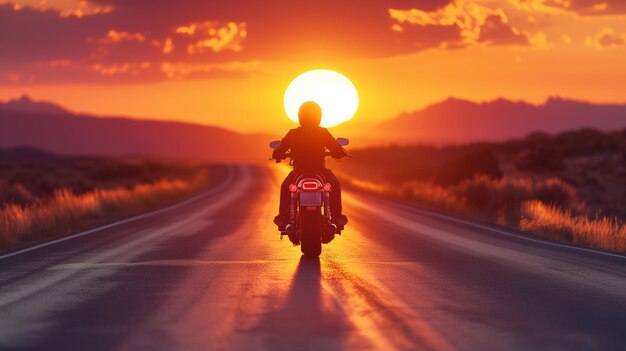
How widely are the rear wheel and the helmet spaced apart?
1.58m

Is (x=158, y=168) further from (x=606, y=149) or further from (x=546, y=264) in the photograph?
(x=546, y=264)

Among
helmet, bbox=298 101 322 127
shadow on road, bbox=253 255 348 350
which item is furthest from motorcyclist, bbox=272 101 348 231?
shadow on road, bbox=253 255 348 350

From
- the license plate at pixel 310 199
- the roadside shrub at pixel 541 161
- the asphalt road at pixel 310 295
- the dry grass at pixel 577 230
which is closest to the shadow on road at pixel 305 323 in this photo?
the asphalt road at pixel 310 295

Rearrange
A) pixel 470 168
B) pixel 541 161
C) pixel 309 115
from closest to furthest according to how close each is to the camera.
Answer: pixel 309 115, pixel 470 168, pixel 541 161

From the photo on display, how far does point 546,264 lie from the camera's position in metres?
12.7

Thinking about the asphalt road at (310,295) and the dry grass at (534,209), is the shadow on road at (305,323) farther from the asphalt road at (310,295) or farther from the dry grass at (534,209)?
the dry grass at (534,209)

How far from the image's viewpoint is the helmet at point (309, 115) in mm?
13188

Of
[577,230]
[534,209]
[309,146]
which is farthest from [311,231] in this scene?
[534,209]

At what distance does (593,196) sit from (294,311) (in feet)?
123

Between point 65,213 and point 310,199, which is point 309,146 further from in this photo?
point 65,213

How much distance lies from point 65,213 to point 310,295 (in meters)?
14.9

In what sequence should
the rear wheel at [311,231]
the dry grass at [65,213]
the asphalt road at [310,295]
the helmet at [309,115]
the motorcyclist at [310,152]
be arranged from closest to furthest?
the asphalt road at [310,295] < the rear wheel at [311,231] < the motorcyclist at [310,152] < the helmet at [309,115] < the dry grass at [65,213]

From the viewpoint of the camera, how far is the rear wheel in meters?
12.4

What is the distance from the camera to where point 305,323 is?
779 centimetres
